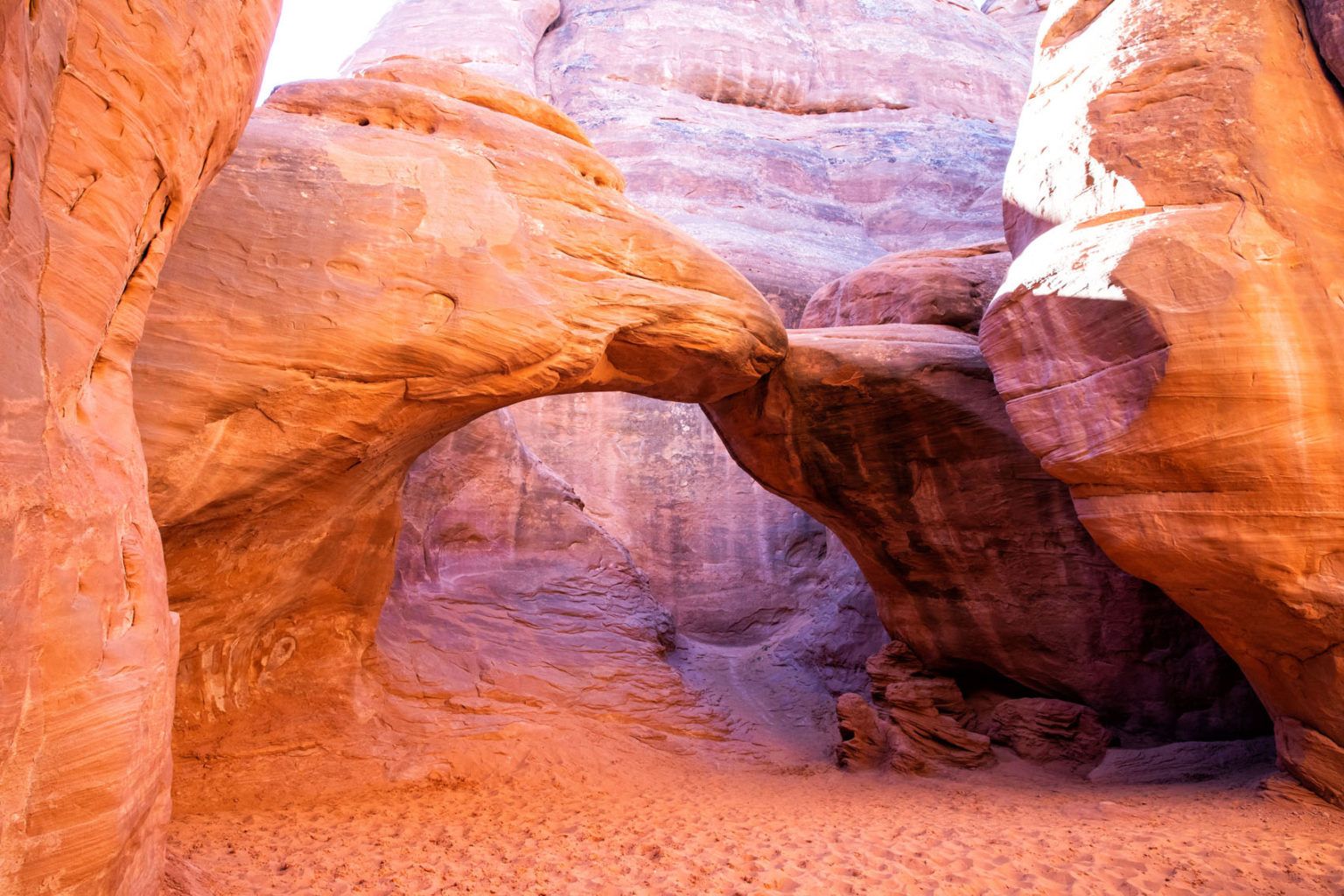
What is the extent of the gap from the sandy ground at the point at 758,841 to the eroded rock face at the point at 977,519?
69.1 inches

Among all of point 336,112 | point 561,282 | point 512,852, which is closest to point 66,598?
point 512,852

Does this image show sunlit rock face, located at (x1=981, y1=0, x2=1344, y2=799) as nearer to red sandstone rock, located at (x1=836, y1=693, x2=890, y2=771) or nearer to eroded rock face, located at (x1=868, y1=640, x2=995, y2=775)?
eroded rock face, located at (x1=868, y1=640, x2=995, y2=775)

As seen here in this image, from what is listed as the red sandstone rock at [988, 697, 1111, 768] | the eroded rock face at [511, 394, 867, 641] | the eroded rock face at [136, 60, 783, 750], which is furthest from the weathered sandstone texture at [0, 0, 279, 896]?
the eroded rock face at [511, 394, 867, 641]

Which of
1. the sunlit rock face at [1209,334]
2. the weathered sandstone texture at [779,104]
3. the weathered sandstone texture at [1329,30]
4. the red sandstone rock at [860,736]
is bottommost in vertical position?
the red sandstone rock at [860,736]

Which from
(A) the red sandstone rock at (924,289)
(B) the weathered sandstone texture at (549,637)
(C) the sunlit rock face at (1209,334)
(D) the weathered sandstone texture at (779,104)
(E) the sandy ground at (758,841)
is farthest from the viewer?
(D) the weathered sandstone texture at (779,104)

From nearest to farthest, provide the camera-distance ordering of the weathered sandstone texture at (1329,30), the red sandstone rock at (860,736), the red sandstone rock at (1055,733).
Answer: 1. the weathered sandstone texture at (1329,30)
2. the red sandstone rock at (1055,733)
3. the red sandstone rock at (860,736)

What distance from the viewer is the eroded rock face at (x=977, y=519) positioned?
Result: 10344mm

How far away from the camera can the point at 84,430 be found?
4.03 metres

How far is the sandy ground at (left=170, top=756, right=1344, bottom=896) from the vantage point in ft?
19.2

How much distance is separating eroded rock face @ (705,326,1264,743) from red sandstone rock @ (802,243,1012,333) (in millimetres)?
1073

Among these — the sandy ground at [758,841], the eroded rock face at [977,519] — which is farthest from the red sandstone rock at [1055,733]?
Result: the sandy ground at [758,841]

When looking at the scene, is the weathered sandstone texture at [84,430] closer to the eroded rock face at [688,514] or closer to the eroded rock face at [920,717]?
the eroded rock face at [920,717]

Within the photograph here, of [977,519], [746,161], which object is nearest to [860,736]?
[977,519]

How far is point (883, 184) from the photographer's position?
23.2 meters
